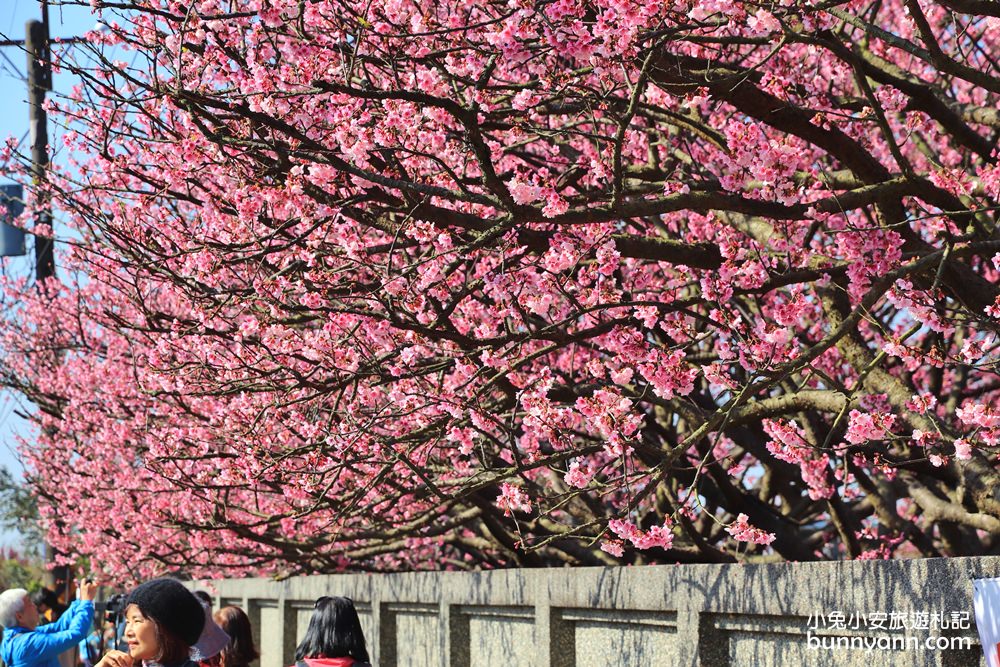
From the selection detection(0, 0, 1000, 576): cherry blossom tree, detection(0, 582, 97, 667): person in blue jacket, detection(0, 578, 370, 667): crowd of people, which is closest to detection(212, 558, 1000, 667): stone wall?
detection(0, 0, 1000, 576): cherry blossom tree

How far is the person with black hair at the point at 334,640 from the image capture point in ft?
17.9

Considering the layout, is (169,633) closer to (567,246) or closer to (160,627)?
(160,627)

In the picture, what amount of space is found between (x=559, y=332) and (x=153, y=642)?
336 cm

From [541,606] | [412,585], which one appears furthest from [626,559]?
[541,606]

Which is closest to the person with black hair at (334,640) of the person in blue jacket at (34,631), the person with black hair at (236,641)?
the person with black hair at (236,641)

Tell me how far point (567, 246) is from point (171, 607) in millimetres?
3286

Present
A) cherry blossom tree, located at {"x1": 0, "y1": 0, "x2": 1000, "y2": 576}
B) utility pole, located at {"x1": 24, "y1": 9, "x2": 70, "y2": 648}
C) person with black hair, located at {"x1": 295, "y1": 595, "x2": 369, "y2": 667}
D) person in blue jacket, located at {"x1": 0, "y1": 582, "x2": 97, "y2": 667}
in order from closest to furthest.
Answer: person with black hair, located at {"x1": 295, "y1": 595, "x2": 369, "y2": 667} < cherry blossom tree, located at {"x1": 0, "y1": 0, "x2": 1000, "y2": 576} < person in blue jacket, located at {"x1": 0, "y1": 582, "x2": 97, "y2": 667} < utility pole, located at {"x1": 24, "y1": 9, "x2": 70, "y2": 648}

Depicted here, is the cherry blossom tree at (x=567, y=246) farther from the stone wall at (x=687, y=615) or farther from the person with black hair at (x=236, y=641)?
the person with black hair at (x=236, y=641)

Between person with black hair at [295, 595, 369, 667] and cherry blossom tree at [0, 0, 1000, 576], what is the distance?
146 cm

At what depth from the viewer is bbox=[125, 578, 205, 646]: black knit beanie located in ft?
14.5

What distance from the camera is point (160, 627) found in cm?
440

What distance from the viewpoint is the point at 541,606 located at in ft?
26.2

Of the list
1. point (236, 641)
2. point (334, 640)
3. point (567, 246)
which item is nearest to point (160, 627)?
point (334, 640)

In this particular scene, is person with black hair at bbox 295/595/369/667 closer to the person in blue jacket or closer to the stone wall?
the stone wall
